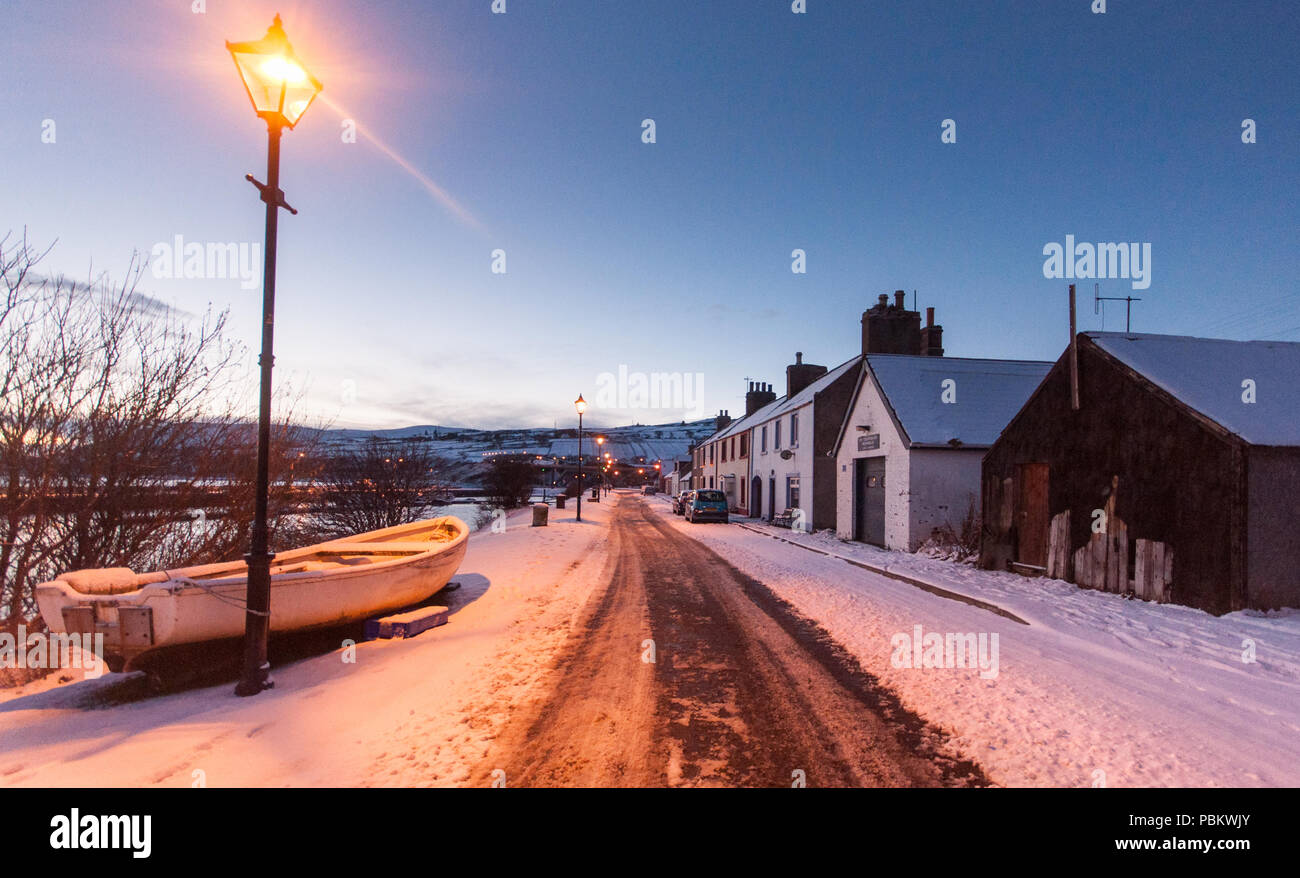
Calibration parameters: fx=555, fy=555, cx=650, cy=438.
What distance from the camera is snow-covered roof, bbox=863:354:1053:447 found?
16625 mm

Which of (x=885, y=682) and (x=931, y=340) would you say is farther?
(x=931, y=340)

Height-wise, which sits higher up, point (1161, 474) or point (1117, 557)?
point (1161, 474)

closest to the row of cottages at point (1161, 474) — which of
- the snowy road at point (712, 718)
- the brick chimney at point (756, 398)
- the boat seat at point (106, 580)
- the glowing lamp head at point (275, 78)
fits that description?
the snowy road at point (712, 718)

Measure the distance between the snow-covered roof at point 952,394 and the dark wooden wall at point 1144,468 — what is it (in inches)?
172

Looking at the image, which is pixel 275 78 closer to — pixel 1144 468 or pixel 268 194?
pixel 268 194

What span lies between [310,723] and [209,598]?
6.97 feet

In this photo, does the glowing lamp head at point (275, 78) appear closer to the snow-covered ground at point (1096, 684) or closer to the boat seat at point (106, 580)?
the boat seat at point (106, 580)

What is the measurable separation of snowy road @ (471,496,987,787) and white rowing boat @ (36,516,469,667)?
8.29ft

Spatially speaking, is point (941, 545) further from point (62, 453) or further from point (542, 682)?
point (62, 453)

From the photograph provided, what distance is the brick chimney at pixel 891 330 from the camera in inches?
967

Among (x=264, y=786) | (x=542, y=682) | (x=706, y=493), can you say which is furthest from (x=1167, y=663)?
(x=706, y=493)

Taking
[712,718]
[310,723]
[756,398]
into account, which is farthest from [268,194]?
[756,398]

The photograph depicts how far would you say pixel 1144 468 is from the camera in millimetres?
8961

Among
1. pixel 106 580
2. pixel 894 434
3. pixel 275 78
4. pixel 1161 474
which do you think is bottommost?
pixel 106 580
